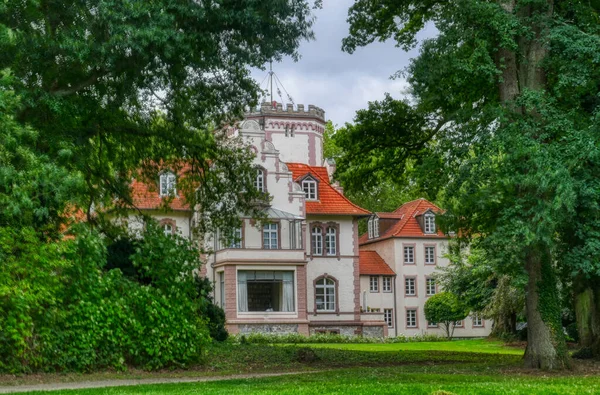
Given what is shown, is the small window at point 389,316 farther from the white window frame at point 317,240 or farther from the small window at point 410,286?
the white window frame at point 317,240

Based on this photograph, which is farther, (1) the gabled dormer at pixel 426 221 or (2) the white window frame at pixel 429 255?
(1) the gabled dormer at pixel 426 221

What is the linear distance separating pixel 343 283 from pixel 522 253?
32.5m

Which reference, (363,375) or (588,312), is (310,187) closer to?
(588,312)

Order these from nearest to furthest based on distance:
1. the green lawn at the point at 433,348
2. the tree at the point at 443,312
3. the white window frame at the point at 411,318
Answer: the green lawn at the point at 433,348 → the tree at the point at 443,312 → the white window frame at the point at 411,318

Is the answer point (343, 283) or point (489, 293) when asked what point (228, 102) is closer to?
point (489, 293)

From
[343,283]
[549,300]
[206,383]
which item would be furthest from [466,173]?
[343,283]

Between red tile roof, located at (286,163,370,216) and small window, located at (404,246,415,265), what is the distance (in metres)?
8.54

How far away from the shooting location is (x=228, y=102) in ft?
71.3

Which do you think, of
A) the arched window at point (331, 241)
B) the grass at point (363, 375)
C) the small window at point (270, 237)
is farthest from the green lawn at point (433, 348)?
the arched window at point (331, 241)

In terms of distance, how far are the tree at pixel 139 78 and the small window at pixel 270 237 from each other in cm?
2218

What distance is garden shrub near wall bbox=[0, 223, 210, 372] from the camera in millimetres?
16250

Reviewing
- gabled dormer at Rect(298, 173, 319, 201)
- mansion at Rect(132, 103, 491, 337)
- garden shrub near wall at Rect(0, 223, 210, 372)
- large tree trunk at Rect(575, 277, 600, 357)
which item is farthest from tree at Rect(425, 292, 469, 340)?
garden shrub near wall at Rect(0, 223, 210, 372)

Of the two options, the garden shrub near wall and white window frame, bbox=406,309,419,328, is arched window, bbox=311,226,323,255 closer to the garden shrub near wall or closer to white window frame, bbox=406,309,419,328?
white window frame, bbox=406,309,419,328

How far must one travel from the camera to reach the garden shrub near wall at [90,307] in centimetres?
1625
